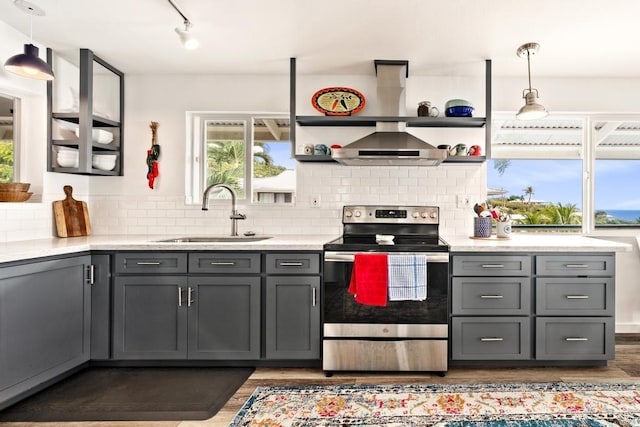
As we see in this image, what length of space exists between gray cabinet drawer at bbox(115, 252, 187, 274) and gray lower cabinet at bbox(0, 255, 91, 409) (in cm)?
26

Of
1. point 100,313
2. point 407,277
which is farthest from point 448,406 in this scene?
point 100,313

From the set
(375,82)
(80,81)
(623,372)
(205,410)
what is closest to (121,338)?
(205,410)

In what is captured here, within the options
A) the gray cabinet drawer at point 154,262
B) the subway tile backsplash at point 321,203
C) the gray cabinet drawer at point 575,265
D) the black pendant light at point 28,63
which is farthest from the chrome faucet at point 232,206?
the gray cabinet drawer at point 575,265

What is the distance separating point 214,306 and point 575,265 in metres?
2.50

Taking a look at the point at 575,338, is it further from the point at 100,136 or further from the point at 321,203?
the point at 100,136

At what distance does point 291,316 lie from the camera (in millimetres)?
2693

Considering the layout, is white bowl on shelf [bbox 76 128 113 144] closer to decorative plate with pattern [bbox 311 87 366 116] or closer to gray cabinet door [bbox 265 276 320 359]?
decorative plate with pattern [bbox 311 87 366 116]

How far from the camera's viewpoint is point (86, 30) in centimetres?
272

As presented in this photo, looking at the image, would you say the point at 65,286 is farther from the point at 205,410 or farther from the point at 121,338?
the point at 205,410

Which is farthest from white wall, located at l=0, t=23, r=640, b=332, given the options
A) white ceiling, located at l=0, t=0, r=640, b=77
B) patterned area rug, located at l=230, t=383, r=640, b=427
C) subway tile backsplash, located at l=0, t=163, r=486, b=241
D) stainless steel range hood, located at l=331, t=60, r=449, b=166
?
patterned area rug, located at l=230, t=383, r=640, b=427

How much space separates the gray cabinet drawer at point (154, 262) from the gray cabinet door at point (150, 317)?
5 cm

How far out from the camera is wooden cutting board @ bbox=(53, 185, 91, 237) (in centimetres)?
310

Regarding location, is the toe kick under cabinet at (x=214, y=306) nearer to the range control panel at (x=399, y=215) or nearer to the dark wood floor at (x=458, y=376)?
the dark wood floor at (x=458, y=376)

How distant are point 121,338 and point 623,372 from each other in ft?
11.3
